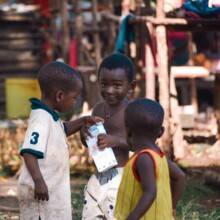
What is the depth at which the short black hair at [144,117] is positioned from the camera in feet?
13.0

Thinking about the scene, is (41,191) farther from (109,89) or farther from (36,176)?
(109,89)

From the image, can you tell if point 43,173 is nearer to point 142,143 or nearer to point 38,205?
point 38,205

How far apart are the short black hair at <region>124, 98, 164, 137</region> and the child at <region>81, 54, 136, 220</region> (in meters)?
1.14

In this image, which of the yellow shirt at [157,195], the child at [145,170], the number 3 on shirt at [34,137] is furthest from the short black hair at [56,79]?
the yellow shirt at [157,195]

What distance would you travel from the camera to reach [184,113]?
38.7 ft

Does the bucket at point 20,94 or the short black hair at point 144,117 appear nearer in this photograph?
the short black hair at point 144,117

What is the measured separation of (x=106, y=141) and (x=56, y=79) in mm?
522

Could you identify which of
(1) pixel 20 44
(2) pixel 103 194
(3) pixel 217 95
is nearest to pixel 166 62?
(3) pixel 217 95

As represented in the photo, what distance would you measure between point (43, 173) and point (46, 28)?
12.0 m

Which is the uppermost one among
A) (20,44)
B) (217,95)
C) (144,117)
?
(144,117)

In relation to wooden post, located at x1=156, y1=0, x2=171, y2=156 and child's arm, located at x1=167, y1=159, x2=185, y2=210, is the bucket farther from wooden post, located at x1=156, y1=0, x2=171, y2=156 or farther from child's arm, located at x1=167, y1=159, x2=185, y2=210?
child's arm, located at x1=167, y1=159, x2=185, y2=210

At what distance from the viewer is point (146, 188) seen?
12.6 ft

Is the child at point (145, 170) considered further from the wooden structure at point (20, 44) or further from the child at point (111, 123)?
the wooden structure at point (20, 44)

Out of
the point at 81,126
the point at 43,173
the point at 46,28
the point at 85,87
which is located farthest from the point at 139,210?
the point at 46,28
